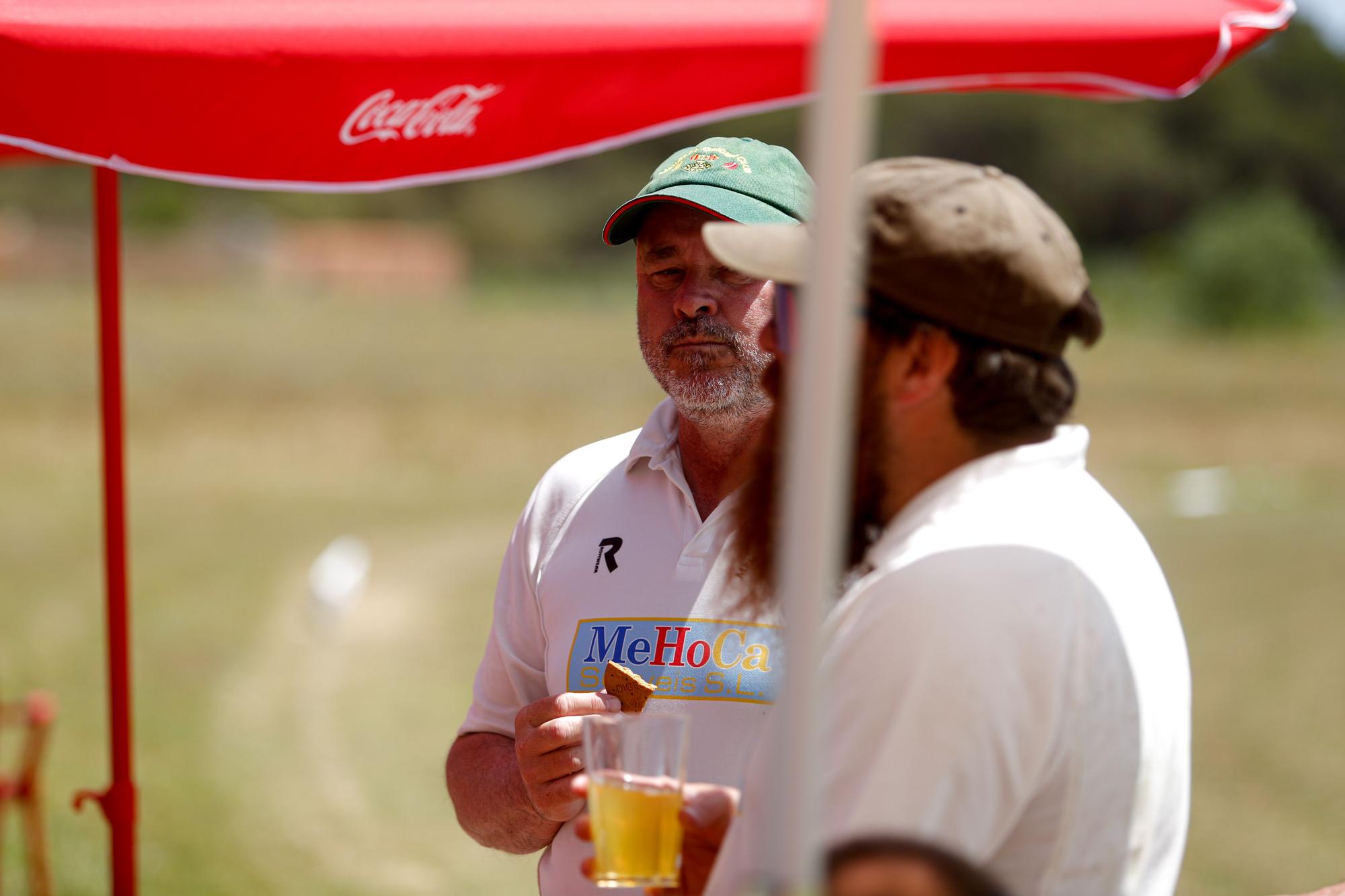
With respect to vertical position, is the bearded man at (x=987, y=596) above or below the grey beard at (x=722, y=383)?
below

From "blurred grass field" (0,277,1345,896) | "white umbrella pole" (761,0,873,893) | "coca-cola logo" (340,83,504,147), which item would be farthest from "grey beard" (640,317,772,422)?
"blurred grass field" (0,277,1345,896)

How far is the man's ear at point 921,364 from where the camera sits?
1.61 meters

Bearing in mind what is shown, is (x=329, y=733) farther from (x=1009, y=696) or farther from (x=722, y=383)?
(x=1009, y=696)

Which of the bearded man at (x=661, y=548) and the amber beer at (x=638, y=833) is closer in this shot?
the amber beer at (x=638, y=833)

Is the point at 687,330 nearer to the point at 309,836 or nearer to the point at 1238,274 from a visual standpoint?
the point at 309,836

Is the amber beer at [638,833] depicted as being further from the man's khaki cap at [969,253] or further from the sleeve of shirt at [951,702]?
the man's khaki cap at [969,253]

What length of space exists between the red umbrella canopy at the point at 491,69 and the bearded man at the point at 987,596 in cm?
77

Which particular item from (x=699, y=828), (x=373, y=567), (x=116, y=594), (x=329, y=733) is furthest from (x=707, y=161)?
(x=373, y=567)

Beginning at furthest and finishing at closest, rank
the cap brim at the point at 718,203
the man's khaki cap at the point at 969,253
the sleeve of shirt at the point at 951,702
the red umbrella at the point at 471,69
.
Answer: the cap brim at the point at 718,203 < the red umbrella at the point at 471,69 < the man's khaki cap at the point at 969,253 < the sleeve of shirt at the point at 951,702

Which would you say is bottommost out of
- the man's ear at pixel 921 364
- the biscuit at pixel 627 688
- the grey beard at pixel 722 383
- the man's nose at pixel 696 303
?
the biscuit at pixel 627 688

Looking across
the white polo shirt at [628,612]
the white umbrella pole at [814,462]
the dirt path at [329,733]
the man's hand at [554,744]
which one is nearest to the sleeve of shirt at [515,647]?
the white polo shirt at [628,612]

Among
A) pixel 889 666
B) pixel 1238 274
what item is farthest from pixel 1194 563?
pixel 1238 274

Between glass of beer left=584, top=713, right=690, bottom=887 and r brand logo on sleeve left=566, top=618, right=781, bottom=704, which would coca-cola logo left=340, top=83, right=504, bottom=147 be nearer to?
r brand logo on sleeve left=566, top=618, right=781, bottom=704

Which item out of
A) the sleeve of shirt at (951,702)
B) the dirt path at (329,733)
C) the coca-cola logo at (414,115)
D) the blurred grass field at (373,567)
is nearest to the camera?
the sleeve of shirt at (951,702)
